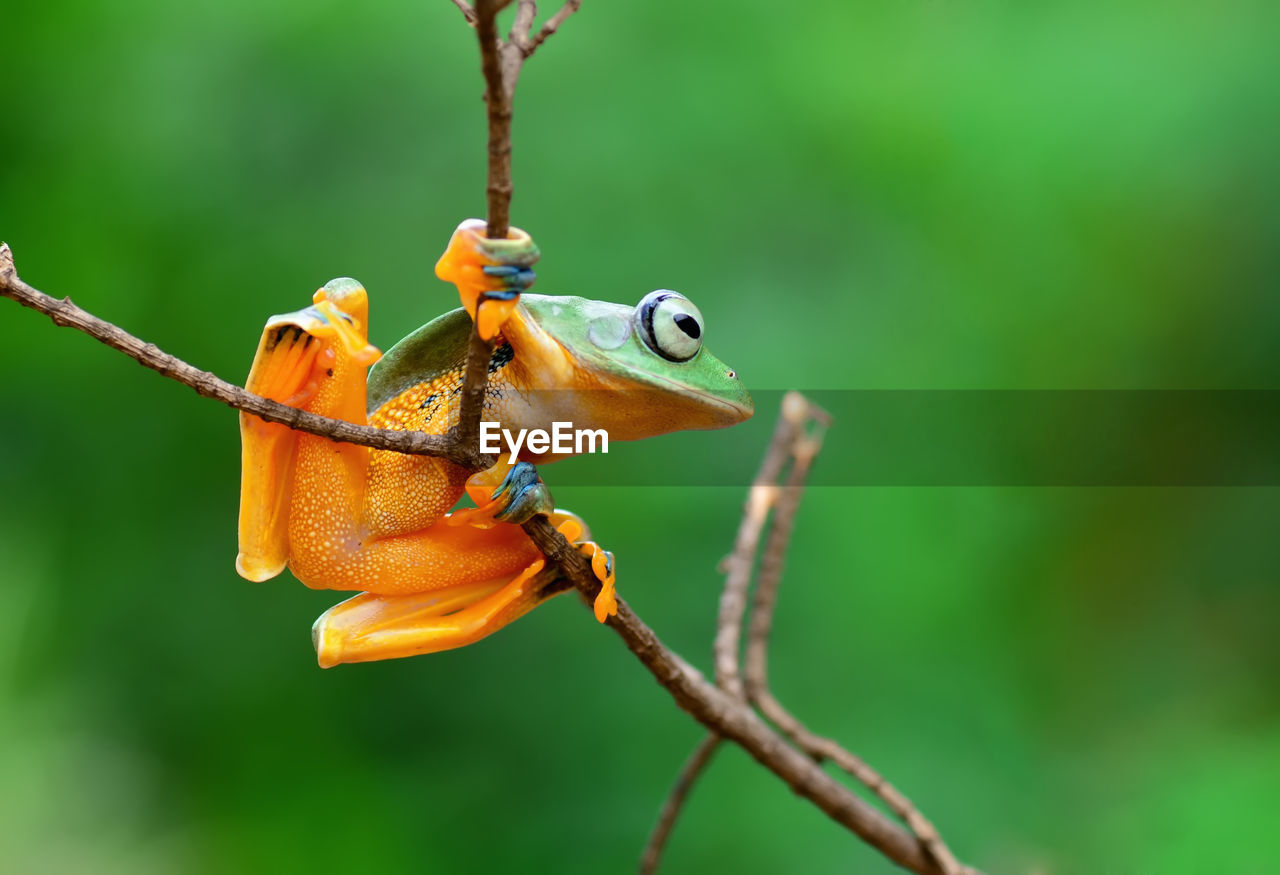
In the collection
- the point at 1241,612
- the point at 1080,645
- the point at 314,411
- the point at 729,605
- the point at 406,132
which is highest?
the point at 406,132

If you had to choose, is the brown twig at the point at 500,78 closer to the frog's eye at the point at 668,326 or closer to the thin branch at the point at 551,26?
the thin branch at the point at 551,26

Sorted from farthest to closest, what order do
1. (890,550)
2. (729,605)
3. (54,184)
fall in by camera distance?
(890,550)
(54,184)
(729,605)

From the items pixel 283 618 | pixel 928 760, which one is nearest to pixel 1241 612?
pixel 928 760

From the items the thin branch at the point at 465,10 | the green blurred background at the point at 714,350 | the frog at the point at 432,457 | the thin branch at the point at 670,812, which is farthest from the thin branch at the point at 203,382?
the green blurred background at the point at 714,350

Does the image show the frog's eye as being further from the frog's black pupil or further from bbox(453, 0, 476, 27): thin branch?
bbox(453, 0, 476, 27): thin branch

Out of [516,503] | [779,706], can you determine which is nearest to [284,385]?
[516,503]

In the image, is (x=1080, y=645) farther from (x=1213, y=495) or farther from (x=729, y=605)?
(x=729, y=605)
